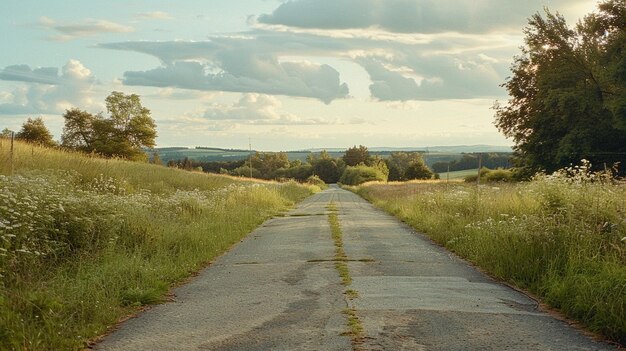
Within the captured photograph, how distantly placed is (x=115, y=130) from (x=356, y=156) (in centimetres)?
10021

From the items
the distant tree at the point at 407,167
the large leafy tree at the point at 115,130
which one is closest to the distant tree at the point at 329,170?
the distant tree at the point at 407,167

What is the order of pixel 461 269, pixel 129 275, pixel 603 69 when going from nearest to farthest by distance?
1. pixel 129 275
2. pixel 461 269
3. pixel 603 69

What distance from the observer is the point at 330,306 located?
8.77 meters

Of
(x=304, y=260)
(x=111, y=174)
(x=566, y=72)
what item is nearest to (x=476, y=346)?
(x=304, y=260)

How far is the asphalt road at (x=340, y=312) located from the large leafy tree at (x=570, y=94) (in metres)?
22.3

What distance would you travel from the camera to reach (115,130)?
322 ft

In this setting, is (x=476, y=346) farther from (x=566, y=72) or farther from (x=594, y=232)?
(x=566, y=72)

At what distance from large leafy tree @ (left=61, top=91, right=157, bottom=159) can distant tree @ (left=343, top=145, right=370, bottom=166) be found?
92.8 meters

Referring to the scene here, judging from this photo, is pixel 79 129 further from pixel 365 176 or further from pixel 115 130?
pixel 365 176

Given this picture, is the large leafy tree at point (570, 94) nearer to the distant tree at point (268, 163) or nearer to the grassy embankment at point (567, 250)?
the grassy embankment at point (567, 250)

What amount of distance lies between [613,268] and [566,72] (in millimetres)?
31315

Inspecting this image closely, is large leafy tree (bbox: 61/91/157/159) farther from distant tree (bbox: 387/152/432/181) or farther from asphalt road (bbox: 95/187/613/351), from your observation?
asphalt road (bbox: 95/187/613/351)

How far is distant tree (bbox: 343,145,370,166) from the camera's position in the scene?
18768 centimetres

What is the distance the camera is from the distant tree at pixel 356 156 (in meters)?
188
